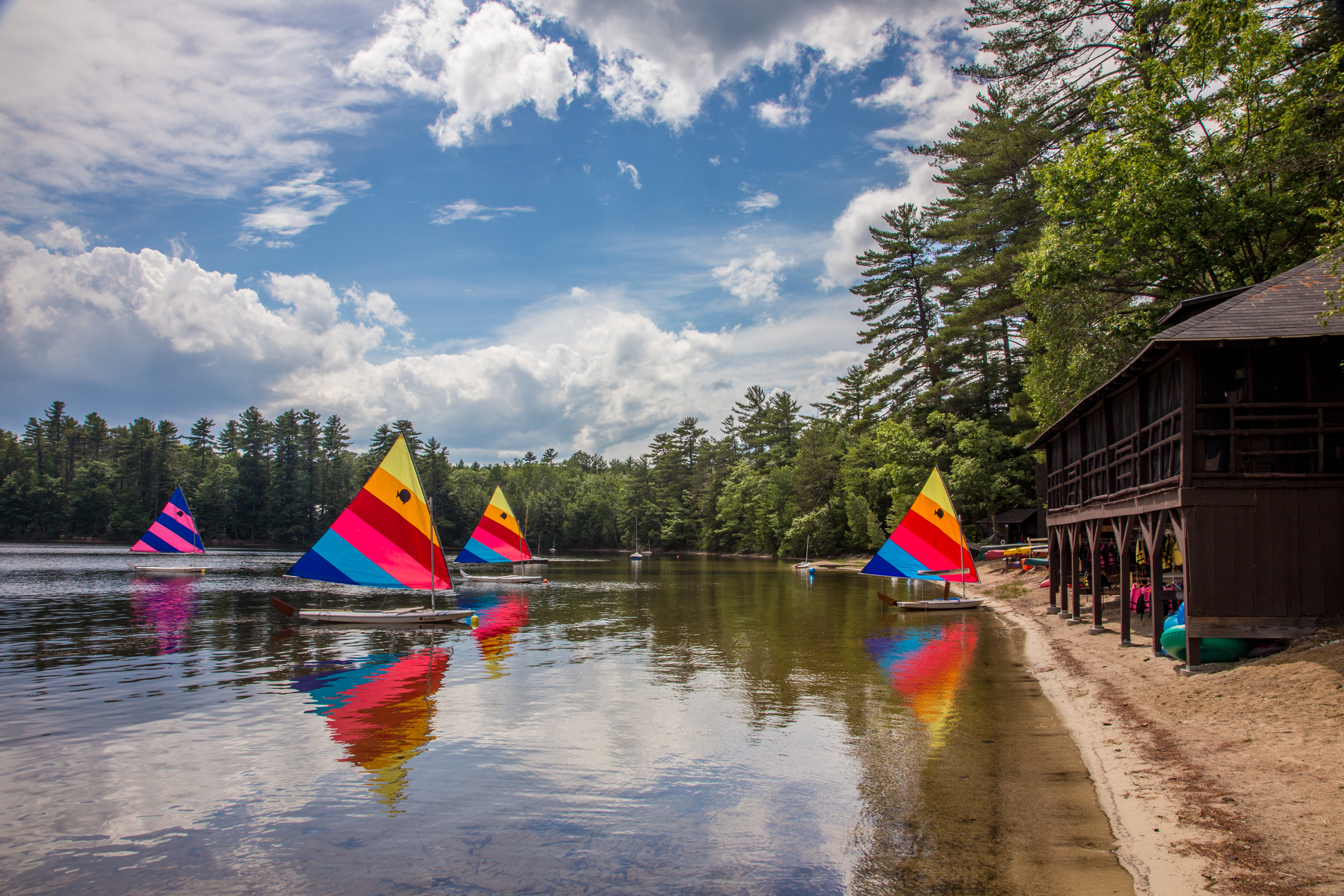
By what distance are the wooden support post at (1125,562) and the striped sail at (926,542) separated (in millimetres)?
13171

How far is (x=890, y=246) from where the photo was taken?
208ft

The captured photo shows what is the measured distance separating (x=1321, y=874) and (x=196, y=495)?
425 ft

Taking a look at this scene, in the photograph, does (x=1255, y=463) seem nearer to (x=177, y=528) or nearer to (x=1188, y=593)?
(x=1188, y=593)

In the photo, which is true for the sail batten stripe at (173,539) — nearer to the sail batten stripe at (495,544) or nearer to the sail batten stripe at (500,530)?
the sail batten stripe at (495,544)

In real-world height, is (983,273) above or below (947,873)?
above

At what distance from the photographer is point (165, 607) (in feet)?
108

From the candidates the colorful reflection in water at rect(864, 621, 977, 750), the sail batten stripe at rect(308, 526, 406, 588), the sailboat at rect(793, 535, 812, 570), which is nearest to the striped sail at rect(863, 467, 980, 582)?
the colorful reflection in water at rect(864, 621, 977, 750)

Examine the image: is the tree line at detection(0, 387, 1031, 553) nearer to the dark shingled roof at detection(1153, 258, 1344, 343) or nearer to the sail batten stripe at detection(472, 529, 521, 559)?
the sail batten stripe at detection(472, 529, 521, 559)

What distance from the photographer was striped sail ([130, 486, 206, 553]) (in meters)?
53.9

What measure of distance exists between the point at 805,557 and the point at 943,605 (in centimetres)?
4998

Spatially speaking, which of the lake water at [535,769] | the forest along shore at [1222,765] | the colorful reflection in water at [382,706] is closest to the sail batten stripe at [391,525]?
the lake water at [535,769]

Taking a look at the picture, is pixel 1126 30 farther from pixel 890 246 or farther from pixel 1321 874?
pixel 890 246

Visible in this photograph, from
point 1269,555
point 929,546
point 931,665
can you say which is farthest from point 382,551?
point 1269,555

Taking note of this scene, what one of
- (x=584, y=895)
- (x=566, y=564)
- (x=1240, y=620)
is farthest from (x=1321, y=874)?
(x=566, y=564)
